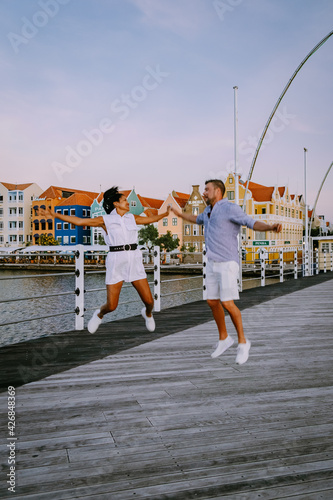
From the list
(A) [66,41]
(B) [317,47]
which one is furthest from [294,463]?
(B) [317,47]

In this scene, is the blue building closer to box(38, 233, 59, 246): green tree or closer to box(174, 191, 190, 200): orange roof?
box(38, 233, 59, 246): green tree

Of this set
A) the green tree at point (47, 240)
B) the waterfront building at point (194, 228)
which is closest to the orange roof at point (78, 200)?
the green tree at point (47, 240)

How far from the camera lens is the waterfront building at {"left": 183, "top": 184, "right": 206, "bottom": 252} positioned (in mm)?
62906

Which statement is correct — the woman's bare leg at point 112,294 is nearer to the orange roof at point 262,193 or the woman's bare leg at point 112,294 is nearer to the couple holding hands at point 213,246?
the couple holding hands at point 213,246

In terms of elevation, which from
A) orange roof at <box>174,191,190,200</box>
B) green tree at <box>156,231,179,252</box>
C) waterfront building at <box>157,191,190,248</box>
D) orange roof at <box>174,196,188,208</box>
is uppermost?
orange roof at <box>174,191,190,200</box>

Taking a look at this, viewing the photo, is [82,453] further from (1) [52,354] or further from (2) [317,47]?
(2) [317,47]

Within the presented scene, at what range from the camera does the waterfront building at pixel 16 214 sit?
241 feet

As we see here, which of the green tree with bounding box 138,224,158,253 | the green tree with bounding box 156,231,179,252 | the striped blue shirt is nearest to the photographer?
the striped blue shirt

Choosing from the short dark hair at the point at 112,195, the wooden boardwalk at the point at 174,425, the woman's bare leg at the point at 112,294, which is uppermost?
the short dark hair at the point at 112,195

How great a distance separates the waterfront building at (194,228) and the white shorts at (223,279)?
2257 inches

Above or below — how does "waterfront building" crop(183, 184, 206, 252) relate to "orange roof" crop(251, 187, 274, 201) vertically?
below

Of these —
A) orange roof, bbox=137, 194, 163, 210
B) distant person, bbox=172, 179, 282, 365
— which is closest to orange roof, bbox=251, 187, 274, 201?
orange roof, bbox=137, 194, 163, 210

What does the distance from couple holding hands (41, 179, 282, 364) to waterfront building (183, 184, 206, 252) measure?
56.6 metres

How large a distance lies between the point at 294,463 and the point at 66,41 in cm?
719
